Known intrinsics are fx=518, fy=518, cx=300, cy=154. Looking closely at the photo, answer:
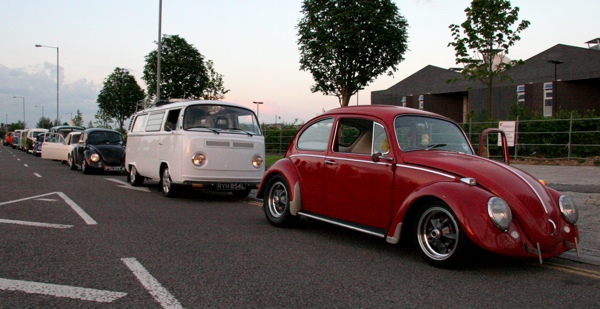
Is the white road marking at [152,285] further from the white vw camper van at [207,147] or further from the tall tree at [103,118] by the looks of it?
the tall tree at [103,118]

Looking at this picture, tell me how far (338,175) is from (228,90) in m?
36.7

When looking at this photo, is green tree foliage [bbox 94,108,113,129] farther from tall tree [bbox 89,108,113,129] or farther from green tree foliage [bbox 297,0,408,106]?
green tree foliage [bbox 297,0,408,106]

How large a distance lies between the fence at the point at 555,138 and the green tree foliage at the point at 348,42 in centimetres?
Result: 1009

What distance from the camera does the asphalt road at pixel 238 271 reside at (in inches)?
161

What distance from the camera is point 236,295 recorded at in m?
4.14

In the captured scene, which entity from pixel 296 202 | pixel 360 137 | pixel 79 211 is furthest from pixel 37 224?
pixel 360 137

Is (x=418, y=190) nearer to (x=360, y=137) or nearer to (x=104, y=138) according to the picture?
(x=360, y=137)

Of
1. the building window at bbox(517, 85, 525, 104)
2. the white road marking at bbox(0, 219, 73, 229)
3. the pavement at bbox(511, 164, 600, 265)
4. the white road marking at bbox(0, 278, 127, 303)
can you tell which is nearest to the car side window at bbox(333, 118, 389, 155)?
the pavement at bbox(511, 164, 600, 265)

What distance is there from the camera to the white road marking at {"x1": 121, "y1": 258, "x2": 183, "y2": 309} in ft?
12.8

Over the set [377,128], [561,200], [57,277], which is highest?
[377,128]

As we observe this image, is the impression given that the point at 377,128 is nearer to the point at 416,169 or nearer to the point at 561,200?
the point at 416,169

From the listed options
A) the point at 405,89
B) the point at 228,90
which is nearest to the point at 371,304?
the point at 228,90

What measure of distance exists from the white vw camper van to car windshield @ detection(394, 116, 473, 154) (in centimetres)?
511

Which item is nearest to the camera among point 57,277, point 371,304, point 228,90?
point 371,304
